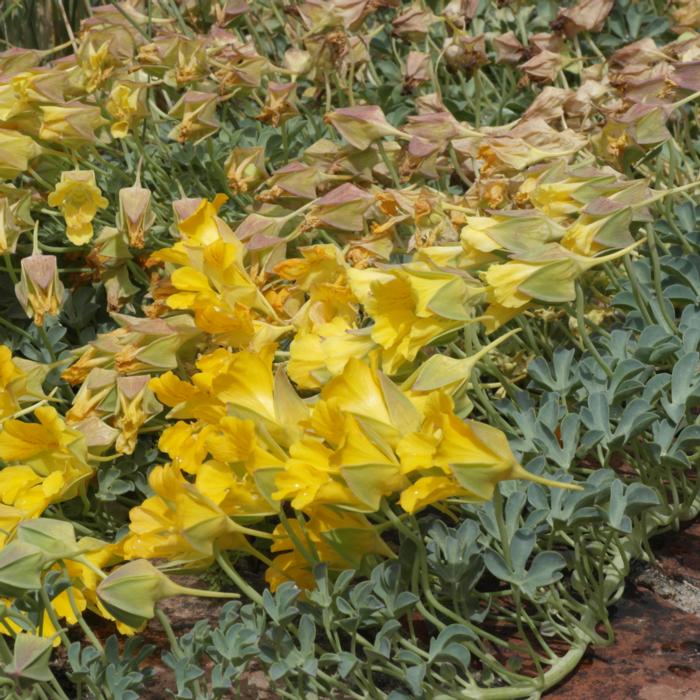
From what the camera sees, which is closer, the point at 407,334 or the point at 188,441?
the point at 407,334

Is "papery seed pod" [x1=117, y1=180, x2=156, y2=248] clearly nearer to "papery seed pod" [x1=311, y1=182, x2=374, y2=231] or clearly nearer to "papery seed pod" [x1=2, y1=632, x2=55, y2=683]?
"papery seed pod" [x1=311, y1=182, x2=374, y2=231]

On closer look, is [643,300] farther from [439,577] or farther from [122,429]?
[122,429]

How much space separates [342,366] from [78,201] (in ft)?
2.75

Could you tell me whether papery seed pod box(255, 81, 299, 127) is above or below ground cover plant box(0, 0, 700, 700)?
above

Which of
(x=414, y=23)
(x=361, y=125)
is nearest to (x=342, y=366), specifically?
(x=361, y=125)

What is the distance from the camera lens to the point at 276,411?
4.60 ft

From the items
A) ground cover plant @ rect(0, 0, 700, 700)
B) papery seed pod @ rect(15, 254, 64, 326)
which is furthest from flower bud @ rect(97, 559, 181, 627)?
papery seed pod @ rect(15, 254, 64, 326)

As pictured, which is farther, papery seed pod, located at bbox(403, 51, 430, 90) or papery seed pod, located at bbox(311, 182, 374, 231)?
papery seed pod, located at bbox(403, 51, 430, 90)

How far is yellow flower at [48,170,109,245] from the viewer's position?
2053mm

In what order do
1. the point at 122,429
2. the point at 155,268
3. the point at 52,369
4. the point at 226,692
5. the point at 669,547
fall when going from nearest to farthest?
the point at 226,692
the point at 669,547
the point at 122,429
the point at 52,369
the point at 155,268

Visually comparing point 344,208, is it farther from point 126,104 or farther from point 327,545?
point 327,545

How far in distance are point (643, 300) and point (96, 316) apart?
42.7 inches

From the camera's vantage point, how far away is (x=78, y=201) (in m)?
2.11

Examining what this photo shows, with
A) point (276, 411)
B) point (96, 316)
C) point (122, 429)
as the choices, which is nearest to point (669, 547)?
point (276, 411)
